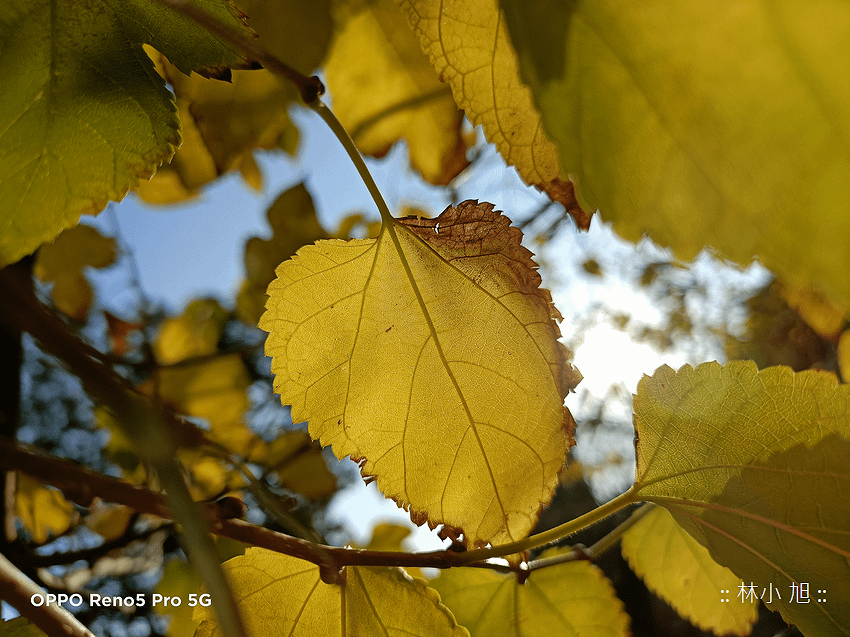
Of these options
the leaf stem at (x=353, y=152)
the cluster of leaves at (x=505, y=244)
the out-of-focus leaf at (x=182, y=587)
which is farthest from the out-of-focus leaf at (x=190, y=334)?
the leaf stem at (x=353, y=152)

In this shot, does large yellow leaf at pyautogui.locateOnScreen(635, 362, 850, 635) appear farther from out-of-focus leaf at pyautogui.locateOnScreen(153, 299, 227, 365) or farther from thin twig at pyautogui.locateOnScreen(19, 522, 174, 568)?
out-of-focus leaf at pyautogui.locateOnScreen(153, 299, 227, 365)

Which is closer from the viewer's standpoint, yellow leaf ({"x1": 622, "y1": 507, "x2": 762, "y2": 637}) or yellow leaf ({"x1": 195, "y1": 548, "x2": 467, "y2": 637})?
yellow leaf ({"x1": 195, "y1": 548, "x2": 467, "y2": 637})

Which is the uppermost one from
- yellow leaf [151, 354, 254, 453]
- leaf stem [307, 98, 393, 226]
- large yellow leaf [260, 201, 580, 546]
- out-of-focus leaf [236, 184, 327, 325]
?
out-of-focus leaf [236, 184, 327, 325]

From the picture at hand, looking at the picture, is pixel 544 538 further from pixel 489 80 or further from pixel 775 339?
pixel 775 339

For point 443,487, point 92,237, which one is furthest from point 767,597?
point 92,237

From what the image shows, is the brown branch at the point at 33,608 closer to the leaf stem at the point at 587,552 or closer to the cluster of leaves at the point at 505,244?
the cluster of leaves at the point at 505,244

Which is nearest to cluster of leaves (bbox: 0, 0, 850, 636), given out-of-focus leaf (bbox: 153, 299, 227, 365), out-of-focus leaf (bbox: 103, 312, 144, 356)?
out-of-focus leaf (bbox: 153, 299, 227, 365)
